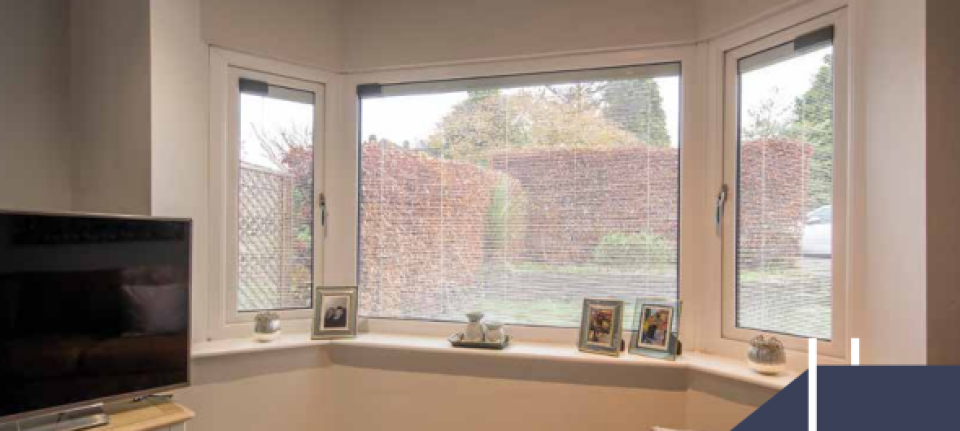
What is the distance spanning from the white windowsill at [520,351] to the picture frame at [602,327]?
0.13ft

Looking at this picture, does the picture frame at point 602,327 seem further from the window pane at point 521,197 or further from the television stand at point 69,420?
the television stand at point 69,420

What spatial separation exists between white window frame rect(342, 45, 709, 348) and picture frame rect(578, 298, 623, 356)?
139mm

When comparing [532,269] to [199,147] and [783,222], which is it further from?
[199,147]

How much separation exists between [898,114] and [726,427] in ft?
3.89

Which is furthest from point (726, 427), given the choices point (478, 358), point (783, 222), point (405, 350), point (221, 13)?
point (221, 13)

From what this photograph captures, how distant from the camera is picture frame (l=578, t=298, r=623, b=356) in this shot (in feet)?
6.89

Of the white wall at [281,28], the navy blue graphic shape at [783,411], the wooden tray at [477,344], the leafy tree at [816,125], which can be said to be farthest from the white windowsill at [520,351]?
the navy blue graphic shape at [783,411]

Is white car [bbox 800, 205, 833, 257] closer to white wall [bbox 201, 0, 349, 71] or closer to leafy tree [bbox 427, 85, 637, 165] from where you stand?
leafy tree [bbox 427, 85, 637, 165]

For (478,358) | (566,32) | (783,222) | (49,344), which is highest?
(566,32)

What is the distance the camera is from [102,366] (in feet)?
5.58

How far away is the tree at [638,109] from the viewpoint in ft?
7.35

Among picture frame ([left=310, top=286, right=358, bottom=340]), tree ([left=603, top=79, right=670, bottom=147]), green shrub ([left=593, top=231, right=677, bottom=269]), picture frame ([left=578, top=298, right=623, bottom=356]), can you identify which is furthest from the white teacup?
tree ([left=603, top=79, right=670, bottom=147])

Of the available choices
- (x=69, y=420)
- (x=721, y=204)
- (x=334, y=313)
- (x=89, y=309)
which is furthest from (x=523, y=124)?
(x=69, y=420)

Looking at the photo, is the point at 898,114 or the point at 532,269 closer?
the point at 898,114
